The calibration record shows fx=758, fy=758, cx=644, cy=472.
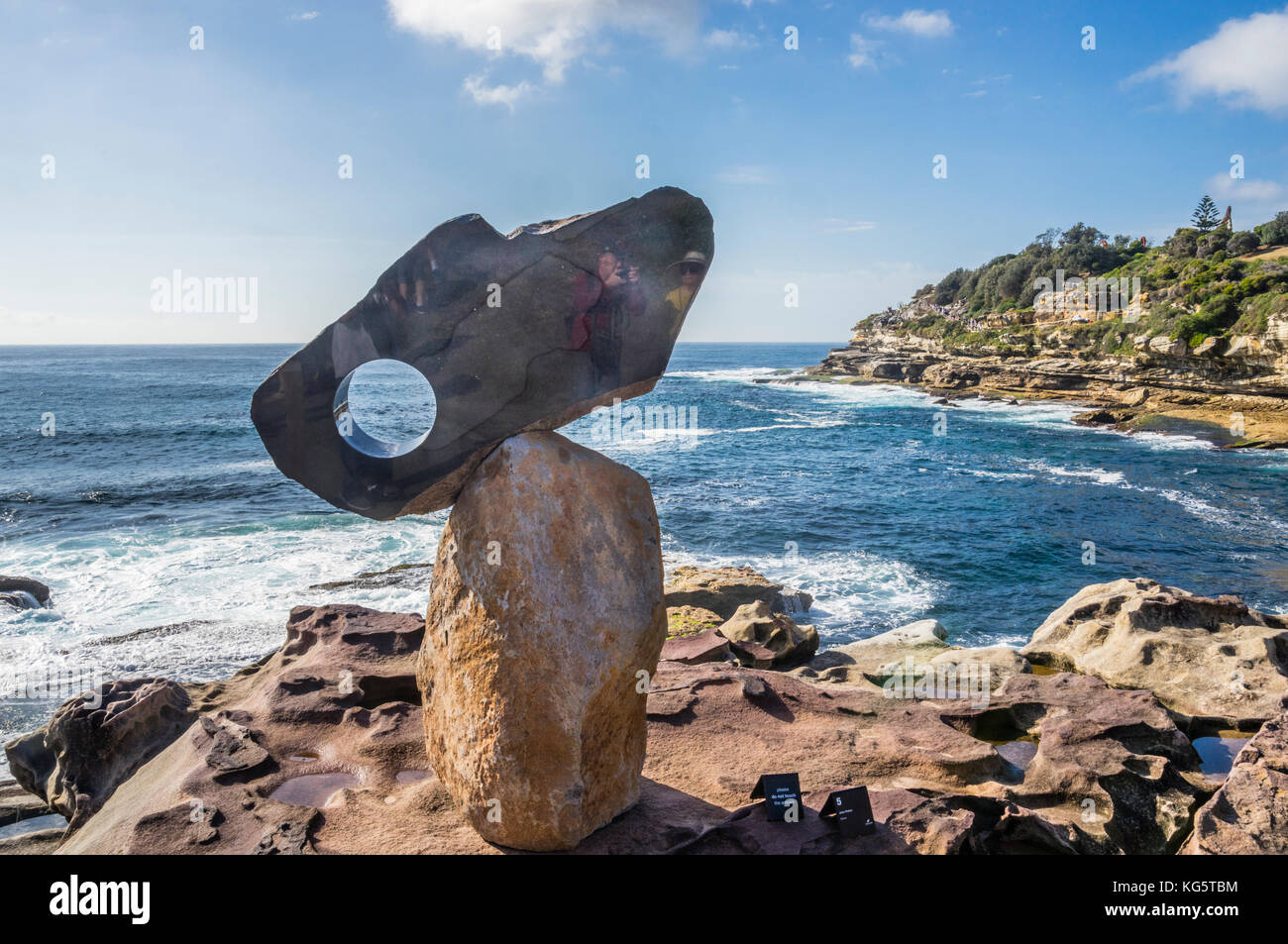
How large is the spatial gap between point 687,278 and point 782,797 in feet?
12.9

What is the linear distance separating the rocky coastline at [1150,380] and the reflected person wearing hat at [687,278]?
36546 millimetres

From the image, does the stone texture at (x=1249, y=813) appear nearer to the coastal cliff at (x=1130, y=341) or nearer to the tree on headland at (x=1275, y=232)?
the coastal cliff at (x=1130, y=341)

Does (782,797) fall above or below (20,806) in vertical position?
above

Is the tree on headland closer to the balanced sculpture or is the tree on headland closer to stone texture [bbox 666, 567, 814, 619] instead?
stone texture [bbox 666, 567, 814, 619]

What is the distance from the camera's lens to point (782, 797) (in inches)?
224

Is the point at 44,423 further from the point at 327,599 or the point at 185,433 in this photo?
the point at 327,599

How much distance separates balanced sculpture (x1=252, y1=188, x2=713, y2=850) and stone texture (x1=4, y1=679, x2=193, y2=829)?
13.8 feet

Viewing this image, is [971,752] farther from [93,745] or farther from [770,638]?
[93,745]

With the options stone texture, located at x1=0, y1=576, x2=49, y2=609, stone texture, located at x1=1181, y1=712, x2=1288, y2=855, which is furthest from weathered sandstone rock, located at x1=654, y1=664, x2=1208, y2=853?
stone texture, located at x1=0, y1=576, x2=49, y2=609

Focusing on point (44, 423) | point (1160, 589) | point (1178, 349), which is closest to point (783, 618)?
point (1160, 589)

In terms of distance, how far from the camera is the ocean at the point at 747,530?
14266 mm

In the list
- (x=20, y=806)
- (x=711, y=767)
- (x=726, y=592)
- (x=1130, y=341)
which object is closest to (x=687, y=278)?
(x=711, y=767)

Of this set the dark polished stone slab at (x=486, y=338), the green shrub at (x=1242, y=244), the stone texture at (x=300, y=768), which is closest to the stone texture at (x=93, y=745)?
the stone texture at (x=300, y=768)

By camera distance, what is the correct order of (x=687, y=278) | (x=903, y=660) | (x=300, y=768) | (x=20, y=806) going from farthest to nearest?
(x=903, y=660), (x=20, y=806), (x=300, y=768), (x=687, y=278)
